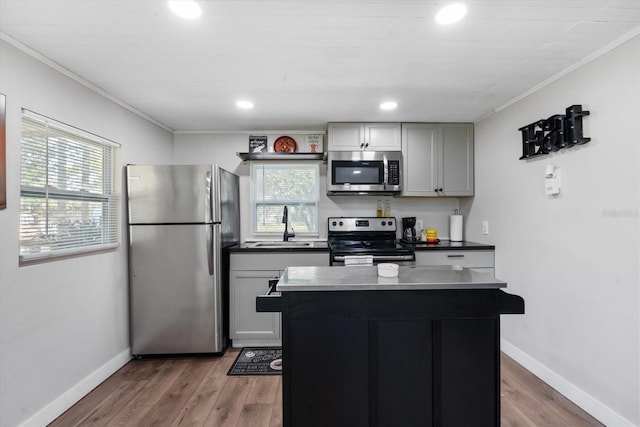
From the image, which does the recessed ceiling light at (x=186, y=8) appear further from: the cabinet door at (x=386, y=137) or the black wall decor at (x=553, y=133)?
the black wall decor at (x=553, y=133)

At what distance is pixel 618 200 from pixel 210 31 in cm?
256

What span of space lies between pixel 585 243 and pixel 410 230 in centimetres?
171

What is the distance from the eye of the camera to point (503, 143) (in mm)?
2955

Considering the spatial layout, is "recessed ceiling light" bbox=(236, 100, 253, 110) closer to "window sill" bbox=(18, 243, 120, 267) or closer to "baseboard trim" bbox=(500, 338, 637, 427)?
"window sill" bbox=(18, 243, 120, 267)

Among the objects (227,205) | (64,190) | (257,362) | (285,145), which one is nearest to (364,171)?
(285,145)

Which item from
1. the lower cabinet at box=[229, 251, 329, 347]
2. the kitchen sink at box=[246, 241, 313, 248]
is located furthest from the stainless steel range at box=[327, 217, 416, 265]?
the lower cabinet at box=[229, 251, 329, 347]

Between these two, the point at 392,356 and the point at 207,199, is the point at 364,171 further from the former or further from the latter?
the point at 392,356

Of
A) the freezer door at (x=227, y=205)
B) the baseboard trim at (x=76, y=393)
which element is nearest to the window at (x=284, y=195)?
the freezer door at (x=227, y=205)

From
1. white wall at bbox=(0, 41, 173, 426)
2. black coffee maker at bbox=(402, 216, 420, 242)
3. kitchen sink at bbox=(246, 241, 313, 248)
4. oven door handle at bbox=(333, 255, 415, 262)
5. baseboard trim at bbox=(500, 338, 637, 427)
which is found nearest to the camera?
white wall at bbox=(0, 41, 173, 426)

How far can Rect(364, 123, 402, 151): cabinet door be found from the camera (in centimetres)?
346

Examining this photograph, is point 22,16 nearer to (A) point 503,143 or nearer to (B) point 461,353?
(B) point 461,353

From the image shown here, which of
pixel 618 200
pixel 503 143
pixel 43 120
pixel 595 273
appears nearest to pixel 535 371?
pixel 595 273

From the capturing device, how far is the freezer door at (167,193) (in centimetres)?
279

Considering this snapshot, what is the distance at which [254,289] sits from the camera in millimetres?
3064
